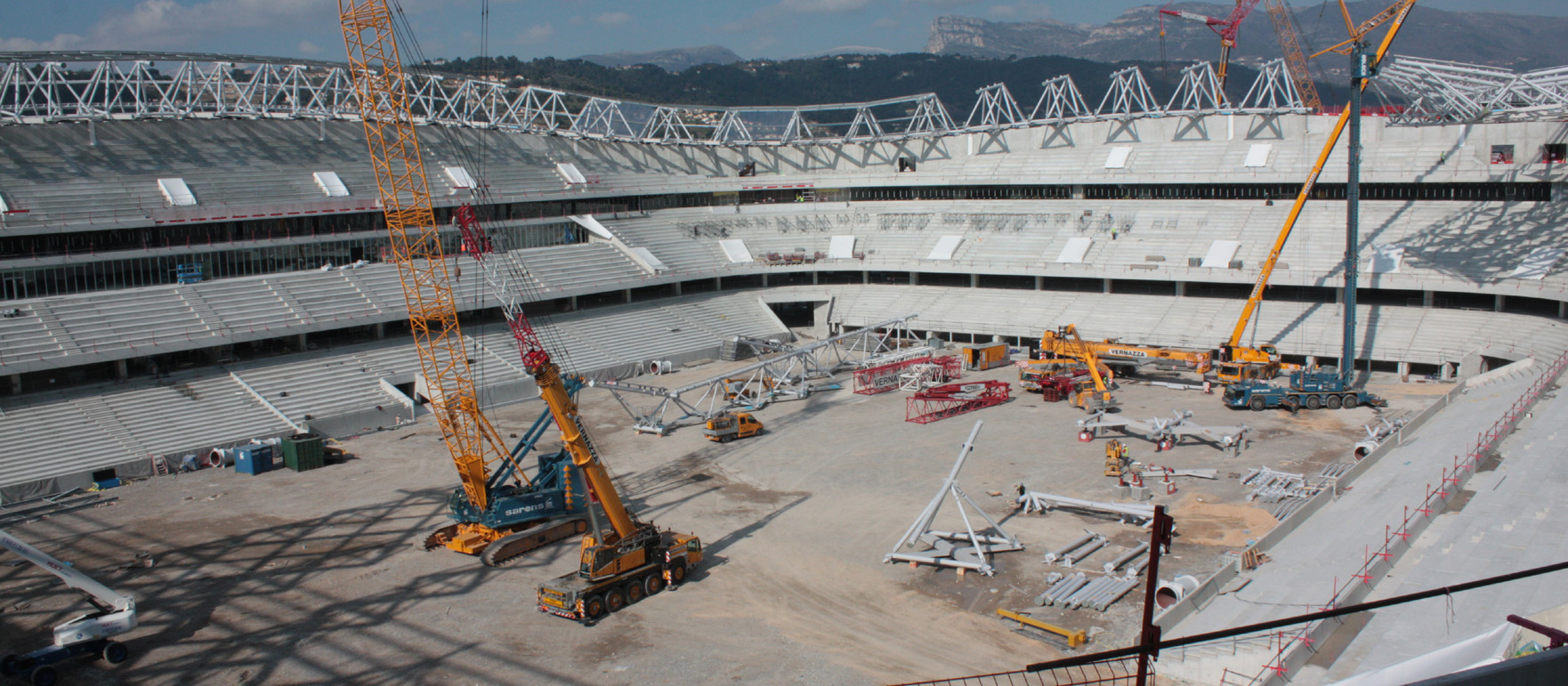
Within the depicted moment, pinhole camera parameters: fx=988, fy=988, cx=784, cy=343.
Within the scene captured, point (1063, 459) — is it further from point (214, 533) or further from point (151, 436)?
point (151, 436)

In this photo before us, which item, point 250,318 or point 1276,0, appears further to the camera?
A: point 1276,0

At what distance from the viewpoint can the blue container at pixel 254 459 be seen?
35.6 metres

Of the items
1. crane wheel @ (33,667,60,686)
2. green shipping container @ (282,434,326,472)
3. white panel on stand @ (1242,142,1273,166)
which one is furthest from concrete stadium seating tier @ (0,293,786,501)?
white panel on stand @ (1242,142,1273,166)

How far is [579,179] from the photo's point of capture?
65125mm

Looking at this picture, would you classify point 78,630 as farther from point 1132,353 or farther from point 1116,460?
point 1132,353

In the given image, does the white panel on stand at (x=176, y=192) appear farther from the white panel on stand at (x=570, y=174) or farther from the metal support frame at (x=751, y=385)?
the metal support frame at (x=751, y=385)

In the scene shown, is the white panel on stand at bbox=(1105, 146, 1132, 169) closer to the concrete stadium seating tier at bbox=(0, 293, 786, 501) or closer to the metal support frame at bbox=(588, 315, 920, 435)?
the metal support frame at bbox=(588, 315, 920, 435)

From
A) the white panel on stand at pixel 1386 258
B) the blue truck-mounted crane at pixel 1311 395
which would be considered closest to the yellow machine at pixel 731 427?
the blue truck-mounted crane at pixel 1311 395

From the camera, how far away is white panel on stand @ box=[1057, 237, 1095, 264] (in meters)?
58.5

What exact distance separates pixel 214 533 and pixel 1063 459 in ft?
87.8

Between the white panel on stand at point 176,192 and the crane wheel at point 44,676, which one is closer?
Result: the crane wheel at point 44,676

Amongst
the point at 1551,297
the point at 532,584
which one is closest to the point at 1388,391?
the point at 1551,297

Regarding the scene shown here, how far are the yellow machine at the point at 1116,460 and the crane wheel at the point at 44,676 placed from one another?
27.9m

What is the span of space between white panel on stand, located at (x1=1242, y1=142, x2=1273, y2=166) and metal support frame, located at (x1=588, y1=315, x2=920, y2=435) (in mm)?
22516
